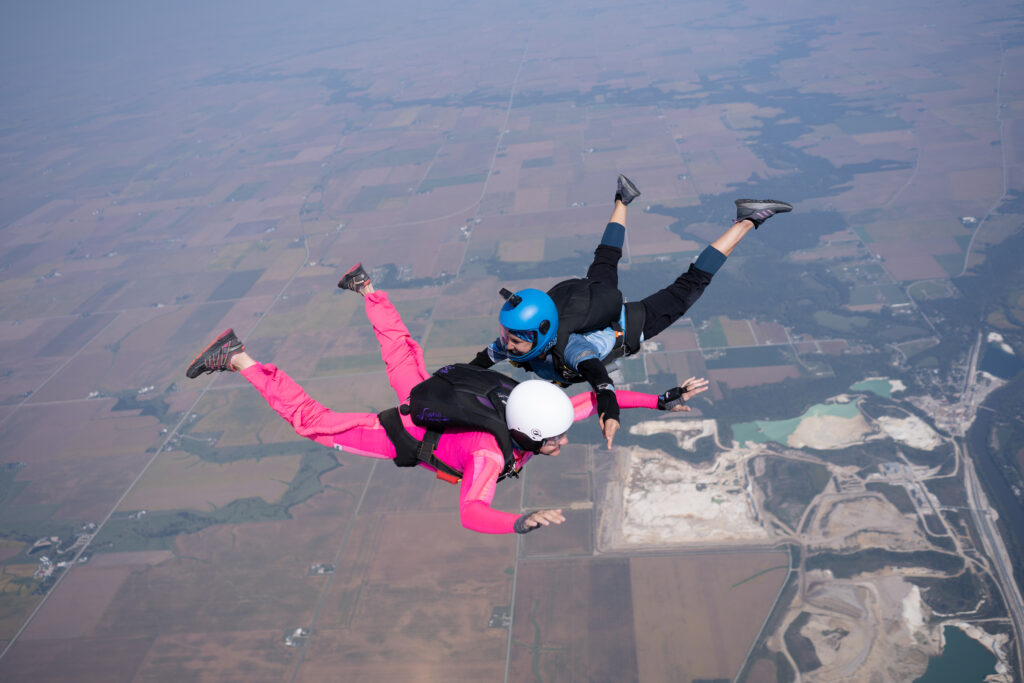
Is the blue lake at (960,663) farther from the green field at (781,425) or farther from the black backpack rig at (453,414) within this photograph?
the black backpack rig at (453,414)

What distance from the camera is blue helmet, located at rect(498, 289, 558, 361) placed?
7383mm

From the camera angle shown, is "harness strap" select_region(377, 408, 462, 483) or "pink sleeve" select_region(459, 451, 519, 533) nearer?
"pink sleeve" select_region(459, 451, 519, 533)

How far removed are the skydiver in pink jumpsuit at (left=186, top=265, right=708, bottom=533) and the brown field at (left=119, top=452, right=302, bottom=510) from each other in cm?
2682

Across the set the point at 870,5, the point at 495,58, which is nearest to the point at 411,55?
the point at 495,58

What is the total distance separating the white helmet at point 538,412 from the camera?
6863mm

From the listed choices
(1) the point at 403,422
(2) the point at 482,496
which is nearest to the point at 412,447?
(1) the point at 403,422

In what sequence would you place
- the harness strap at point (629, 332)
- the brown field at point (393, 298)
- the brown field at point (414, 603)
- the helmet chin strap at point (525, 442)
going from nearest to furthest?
1. the helmet chin strap at point (525, 442)
2. the harness strap at point (629, 332)
3. the brown field at point (414, 603)
4. the brown field at point (393, 298)

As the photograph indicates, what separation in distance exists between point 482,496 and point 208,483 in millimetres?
33312

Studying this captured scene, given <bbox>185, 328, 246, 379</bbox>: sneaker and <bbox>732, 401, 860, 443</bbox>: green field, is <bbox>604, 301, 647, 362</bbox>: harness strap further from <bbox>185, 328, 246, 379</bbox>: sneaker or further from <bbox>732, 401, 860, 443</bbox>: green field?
<bbox>732, 401, 860, 443</bbox>: green field

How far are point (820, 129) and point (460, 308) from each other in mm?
60469

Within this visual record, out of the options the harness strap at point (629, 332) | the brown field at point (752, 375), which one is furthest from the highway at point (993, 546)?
the harness strap at point (629, 332)

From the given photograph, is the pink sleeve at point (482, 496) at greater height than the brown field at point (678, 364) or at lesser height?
greater

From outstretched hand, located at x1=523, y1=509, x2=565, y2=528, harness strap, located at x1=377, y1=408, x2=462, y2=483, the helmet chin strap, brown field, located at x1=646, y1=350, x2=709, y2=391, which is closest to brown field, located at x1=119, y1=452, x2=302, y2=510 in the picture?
brown field, located at x1=646, y1=350, x2=709, y2=391

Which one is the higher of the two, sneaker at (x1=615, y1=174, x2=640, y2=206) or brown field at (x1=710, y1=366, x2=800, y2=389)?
sneaker at (x1=615, y1=174, x2=640, y2=206)
